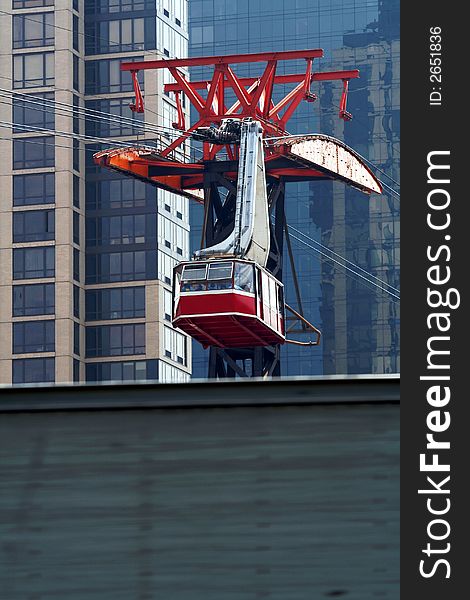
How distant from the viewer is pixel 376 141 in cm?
16475

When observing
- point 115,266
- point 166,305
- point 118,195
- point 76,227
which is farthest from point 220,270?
point 118,195

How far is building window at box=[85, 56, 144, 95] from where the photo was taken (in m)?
133

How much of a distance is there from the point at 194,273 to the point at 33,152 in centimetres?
6461

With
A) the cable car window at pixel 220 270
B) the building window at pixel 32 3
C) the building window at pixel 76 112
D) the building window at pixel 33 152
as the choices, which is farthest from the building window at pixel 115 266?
the cable car window at pixel 220 270

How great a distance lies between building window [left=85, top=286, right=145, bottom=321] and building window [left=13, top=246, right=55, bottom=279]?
181 inches

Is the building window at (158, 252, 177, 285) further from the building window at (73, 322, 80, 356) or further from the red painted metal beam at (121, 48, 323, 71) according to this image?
the red painted metal beam at (121, 48, 323, 71)

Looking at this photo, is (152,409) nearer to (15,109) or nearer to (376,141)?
(15,109)

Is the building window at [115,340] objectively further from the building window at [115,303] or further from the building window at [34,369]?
the building window at [34,369]

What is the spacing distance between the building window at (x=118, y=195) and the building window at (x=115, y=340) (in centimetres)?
1245

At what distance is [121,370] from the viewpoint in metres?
123

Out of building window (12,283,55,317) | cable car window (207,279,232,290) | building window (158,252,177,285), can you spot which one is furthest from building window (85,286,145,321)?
cable car window (207,279,232,290)

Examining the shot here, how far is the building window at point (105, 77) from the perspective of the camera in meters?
133

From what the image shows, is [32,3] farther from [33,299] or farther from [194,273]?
[194,273]

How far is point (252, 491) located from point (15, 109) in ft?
408
